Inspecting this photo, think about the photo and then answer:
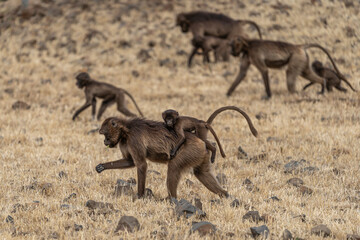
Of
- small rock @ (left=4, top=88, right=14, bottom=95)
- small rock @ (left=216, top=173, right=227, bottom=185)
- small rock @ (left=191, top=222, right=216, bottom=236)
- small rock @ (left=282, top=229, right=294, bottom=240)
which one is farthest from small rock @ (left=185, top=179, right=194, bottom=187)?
small rock @ (left=4, top=88, right=14, bottom=95)

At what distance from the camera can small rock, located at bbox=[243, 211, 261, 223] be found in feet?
17.9

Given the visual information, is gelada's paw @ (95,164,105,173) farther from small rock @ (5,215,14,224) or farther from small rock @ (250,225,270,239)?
small rock @ (250,225,270,239)

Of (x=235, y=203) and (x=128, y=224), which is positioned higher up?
(x=128, y=224)

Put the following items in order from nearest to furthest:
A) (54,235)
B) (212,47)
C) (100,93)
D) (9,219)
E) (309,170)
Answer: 1. (54,235)
2. (9,219)
3. (309,170)
4. (100,93)
5. (212,47)

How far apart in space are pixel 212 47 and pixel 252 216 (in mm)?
13867

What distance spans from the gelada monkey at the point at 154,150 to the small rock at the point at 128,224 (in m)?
1.16

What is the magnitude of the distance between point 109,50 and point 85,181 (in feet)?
47.9

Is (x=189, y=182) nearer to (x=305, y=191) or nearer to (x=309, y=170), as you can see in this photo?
(x=305, y=191)

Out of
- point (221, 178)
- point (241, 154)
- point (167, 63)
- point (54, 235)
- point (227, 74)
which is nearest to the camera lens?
point (54, 235)

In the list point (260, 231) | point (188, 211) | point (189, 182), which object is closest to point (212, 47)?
point (189, 182)

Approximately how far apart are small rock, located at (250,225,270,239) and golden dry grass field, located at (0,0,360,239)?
0.25 feet

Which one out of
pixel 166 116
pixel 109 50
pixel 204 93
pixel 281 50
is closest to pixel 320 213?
pixel 166 116

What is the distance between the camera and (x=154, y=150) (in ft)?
21.0

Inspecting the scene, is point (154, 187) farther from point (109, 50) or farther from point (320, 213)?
point (109, 50)
